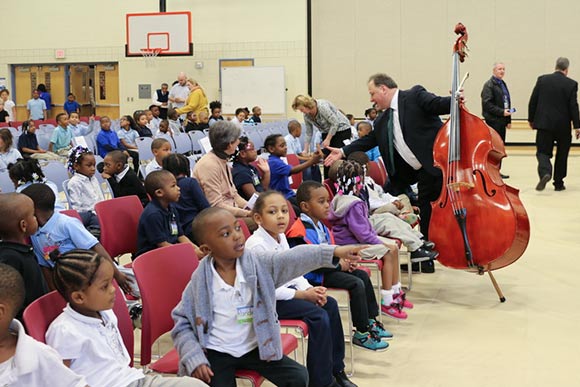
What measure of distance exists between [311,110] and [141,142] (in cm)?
265

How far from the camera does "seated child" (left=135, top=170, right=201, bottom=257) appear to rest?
3.76 meters

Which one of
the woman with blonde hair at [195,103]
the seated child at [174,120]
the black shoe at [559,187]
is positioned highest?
the woman with blonde hair at [195,103]

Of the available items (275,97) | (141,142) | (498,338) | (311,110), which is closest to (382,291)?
(498,338)

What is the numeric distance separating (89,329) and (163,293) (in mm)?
649

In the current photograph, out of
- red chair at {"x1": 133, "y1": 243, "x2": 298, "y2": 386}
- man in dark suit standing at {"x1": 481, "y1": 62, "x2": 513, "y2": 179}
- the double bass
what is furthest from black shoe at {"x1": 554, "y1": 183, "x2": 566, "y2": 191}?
red chair at {"x1": 133, "y1": 243, "x2": 298, "y2": 386}

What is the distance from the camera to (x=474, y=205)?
435 cm

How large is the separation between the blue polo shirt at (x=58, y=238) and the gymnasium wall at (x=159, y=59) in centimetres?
1385

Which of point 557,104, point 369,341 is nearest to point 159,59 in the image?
point 557,104

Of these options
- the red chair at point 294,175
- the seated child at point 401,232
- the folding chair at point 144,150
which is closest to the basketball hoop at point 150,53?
the folding chair at point 144,150

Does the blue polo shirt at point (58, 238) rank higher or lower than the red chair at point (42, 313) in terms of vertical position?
higher

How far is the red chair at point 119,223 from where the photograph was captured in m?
3.94

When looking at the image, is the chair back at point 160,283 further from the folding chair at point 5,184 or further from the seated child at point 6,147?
the seated child at point 6,147

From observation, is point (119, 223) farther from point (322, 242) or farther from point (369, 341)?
point (369, 341)

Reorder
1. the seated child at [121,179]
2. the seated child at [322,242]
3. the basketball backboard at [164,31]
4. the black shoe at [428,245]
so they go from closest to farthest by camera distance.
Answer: the seated child at [322,242] → the black shoe at [428,245] → the seated child at [121,179] → the basketball backboard at [164,31]
